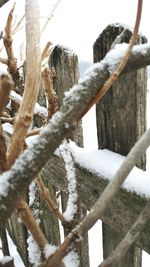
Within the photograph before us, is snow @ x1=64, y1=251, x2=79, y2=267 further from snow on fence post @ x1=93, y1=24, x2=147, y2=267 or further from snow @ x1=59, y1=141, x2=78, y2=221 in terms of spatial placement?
snow on fence post @ x1=93, y1=24, x2=147, y2=267

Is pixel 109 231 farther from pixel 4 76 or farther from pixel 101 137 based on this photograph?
pixel 4 76

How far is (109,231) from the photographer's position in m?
1.58

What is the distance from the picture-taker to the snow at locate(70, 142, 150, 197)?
1.21 meters

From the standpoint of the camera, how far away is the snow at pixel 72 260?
77cm

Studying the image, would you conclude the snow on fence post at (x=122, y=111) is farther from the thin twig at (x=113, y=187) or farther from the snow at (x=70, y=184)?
the thin twig at (x=113, y=187)

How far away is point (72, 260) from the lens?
0.77m

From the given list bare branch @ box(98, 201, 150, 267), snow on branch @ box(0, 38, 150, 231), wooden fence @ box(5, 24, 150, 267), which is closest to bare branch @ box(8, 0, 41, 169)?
snow on branch @ box(0, 38, 150, 231)

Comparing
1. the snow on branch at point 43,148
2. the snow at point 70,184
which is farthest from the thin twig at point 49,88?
the snow on branch at point 43,148

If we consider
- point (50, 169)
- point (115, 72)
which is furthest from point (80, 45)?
point (115, 72)

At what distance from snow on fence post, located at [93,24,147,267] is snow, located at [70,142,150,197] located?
0.18 feet

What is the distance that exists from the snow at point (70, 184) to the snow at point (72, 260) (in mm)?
69

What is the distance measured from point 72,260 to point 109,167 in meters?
0.61

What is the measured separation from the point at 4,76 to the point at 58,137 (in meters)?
0.09

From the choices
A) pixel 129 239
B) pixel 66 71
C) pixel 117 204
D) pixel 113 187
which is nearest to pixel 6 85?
pixel 113 187
